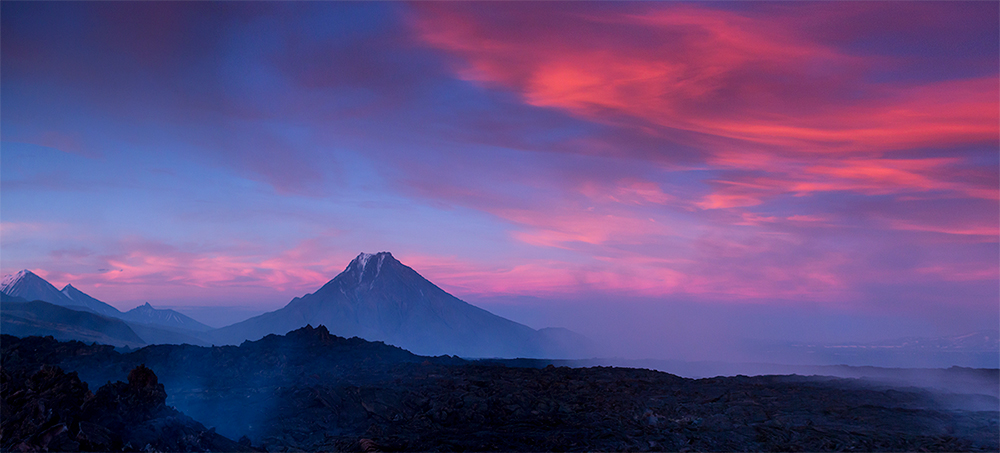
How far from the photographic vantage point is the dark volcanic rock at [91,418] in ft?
90.4

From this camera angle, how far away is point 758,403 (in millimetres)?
46625

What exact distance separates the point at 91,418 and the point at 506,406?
1043 inches

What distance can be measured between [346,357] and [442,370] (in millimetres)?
13472

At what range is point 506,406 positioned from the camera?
4484cm

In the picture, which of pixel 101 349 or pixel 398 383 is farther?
pixel 101 349

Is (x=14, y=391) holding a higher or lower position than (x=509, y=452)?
higher

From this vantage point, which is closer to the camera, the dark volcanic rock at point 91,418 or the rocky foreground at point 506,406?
the dark volcanic rock at point 91,418

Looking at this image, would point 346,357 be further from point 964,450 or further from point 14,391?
point 964,450

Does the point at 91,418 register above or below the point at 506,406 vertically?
below

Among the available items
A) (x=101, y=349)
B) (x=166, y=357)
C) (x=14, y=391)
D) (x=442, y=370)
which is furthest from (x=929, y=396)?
(x=101, y=349)

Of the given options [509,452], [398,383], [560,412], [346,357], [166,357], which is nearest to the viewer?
[509,452]

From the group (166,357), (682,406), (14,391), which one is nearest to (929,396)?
(682,406)

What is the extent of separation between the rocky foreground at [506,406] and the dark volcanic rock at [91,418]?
1.07ft

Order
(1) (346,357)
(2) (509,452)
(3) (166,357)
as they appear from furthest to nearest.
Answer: (1) (346,357) → (3) (166,357) → (2) (509,452)
